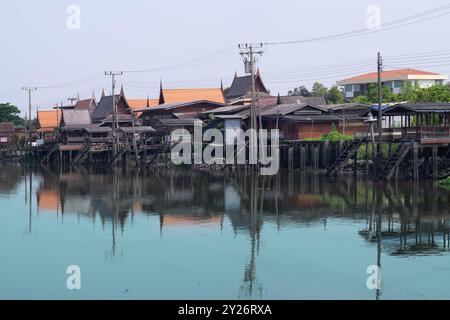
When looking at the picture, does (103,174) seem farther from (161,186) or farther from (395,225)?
(395,225)

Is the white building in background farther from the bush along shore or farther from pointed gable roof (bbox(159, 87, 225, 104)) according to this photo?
the bush along shore

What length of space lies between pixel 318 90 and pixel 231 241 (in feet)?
227

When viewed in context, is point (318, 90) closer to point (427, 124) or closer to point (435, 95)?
point (435, 95)

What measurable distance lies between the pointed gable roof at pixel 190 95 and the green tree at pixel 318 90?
60.2ft

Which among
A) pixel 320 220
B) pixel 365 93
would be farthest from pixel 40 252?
pixel 365 93

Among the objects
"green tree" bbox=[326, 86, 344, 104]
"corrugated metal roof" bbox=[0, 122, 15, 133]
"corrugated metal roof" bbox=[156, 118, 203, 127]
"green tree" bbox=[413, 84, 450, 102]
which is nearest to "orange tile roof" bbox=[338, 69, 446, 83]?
"green tree" bbox=[326, 86, 344, 104]

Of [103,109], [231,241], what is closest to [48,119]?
[103,109]

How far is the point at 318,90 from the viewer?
91250mm

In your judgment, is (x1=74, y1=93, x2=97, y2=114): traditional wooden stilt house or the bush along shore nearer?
the bush along shore

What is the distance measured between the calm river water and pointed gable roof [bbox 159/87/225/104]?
31988mm

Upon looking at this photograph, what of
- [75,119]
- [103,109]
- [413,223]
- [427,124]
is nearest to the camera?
[413,223]

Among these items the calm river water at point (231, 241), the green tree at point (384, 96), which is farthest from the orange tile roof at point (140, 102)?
the calm river water at point (231, 241)

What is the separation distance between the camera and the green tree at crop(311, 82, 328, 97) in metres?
87.9

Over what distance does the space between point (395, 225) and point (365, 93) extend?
61.7 meters
